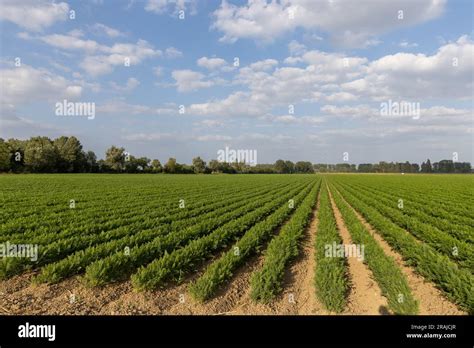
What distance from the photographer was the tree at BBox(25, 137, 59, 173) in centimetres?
7531

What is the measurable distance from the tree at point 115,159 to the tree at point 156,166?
13.2 metres

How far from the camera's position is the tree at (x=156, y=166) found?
11294 centimetres

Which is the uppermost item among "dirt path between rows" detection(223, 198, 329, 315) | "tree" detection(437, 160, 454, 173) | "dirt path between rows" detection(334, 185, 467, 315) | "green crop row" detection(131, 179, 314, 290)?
"tree" detection(437, 160, 454, 173)

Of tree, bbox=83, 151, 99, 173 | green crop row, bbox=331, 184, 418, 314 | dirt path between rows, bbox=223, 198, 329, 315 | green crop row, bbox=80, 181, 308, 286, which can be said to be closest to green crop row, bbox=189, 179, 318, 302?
dirt path between rows, bbox=223, 198, 329, 315

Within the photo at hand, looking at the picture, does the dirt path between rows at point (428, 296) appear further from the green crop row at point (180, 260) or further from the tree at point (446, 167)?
the tree at point (446, 167)

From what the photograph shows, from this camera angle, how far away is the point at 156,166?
114 metres

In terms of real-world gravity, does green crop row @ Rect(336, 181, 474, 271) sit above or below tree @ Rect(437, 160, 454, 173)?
below

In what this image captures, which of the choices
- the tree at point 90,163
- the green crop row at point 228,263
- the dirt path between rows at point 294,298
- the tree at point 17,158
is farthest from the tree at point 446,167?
the dirt path between rows at point 294,298

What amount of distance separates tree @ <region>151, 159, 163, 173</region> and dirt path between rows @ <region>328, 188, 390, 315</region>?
11077cm

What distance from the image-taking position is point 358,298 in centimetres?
591

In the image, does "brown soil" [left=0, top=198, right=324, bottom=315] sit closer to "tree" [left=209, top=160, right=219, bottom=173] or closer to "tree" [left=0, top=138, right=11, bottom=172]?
"tree" [left=0, top=138, right=11, bottom=172]
